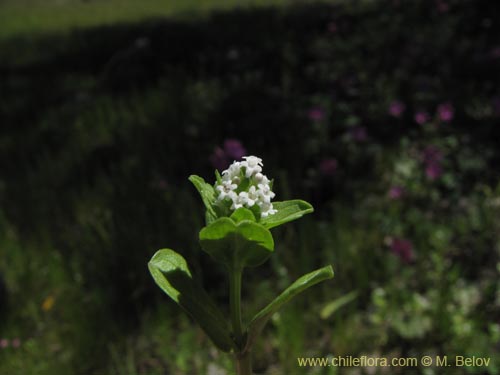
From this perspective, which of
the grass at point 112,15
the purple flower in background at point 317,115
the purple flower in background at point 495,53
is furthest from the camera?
the grass at point 112,15

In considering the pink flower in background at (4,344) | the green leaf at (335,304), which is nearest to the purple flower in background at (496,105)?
the green leaf at (335,304)

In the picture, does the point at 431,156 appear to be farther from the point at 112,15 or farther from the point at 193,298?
the point at 112,15

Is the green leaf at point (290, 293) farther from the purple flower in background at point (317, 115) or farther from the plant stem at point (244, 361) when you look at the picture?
the purple flower in background at point (317, 115)

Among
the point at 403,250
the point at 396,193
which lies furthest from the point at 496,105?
the point at 403,250

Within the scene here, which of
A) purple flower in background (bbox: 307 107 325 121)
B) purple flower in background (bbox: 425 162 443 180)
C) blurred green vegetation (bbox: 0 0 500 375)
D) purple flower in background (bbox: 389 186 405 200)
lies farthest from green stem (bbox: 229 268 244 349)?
purple flower in background (bbox: 307 107 325 121)

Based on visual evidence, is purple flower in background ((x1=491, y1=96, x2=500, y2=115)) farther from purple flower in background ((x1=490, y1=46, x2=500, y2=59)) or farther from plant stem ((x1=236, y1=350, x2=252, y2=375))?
plant stem ((x1=236, y1=350, x2=252, y2=375))

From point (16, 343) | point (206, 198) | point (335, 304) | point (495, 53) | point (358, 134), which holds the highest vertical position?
point (495, 53)
